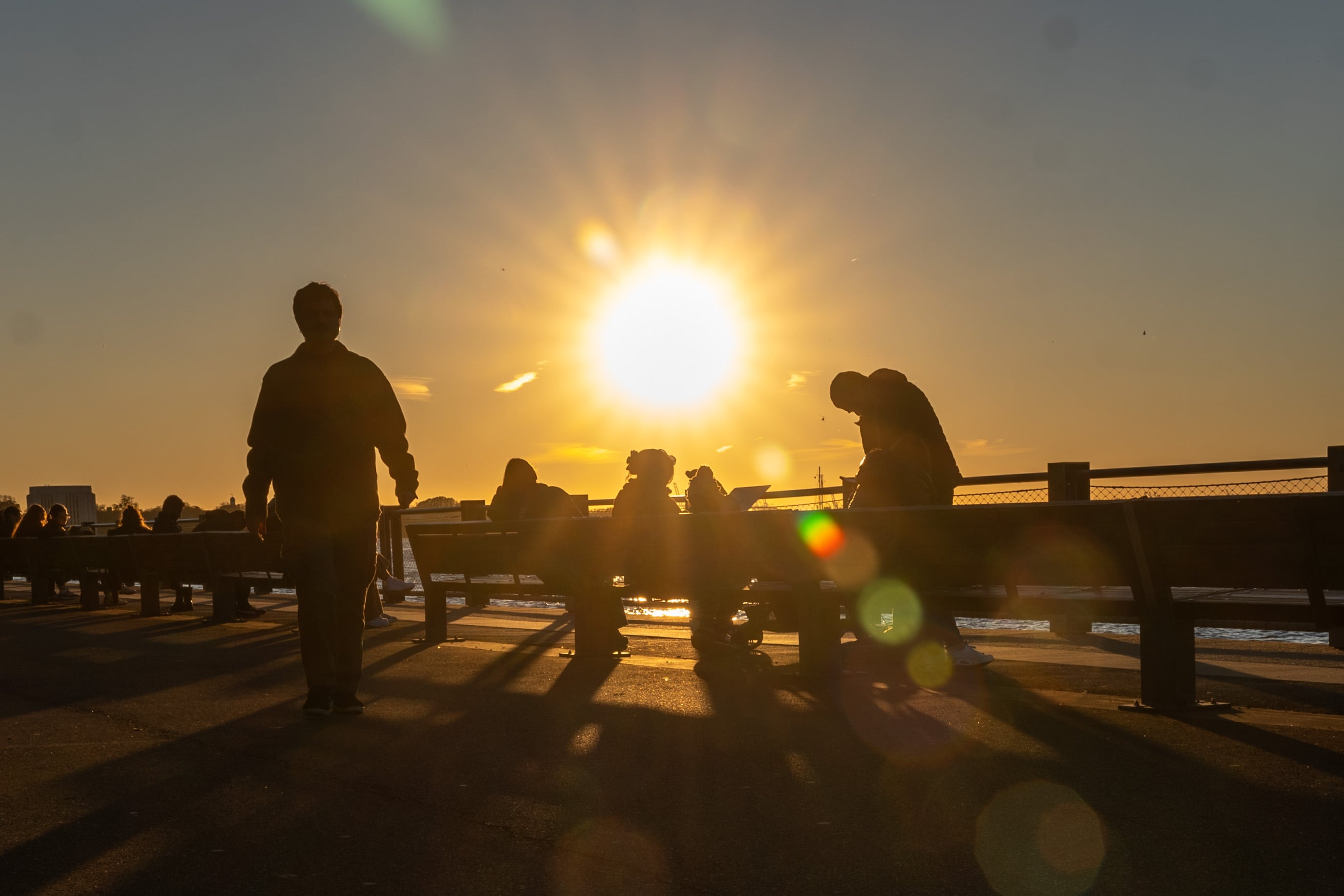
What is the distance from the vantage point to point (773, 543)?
24.6ft

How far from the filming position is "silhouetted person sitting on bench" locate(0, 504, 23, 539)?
22.9 m

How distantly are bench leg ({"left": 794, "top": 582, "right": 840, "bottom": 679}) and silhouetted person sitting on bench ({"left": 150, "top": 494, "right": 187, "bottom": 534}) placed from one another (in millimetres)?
13910

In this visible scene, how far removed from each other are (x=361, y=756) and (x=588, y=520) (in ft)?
12.2

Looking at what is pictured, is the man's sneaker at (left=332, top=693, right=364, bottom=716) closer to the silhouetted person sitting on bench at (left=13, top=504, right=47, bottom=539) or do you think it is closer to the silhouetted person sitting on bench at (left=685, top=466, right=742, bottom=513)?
the silhouetted person sitting on bench at (left=685, top=466, right=742, bottom=513)

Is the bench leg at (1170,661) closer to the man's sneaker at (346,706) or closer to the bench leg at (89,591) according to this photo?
the man's sneaker at (346,706)

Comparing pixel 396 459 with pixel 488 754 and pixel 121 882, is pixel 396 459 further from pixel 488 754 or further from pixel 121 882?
pixel 121 882

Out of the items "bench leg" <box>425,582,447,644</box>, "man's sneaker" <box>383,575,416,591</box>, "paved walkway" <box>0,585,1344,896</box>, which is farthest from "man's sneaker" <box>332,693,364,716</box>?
"man's sneaker" <box>383,575,416,591</box>

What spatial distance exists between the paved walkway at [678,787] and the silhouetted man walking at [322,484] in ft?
1.31

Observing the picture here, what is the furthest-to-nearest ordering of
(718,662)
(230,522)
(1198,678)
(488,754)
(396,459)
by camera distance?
(230,522), (718,662), (1198,678), (396,459), (488,754)

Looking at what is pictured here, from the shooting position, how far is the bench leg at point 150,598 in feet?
50.1

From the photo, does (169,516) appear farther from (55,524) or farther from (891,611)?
(891,611)

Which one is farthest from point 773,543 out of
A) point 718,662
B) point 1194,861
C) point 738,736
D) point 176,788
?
point 1194,861

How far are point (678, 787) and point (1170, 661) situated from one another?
8.57ft

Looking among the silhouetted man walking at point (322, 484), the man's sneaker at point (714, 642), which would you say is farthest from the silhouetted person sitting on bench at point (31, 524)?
the silhouetted man walking at point (322, 484)
